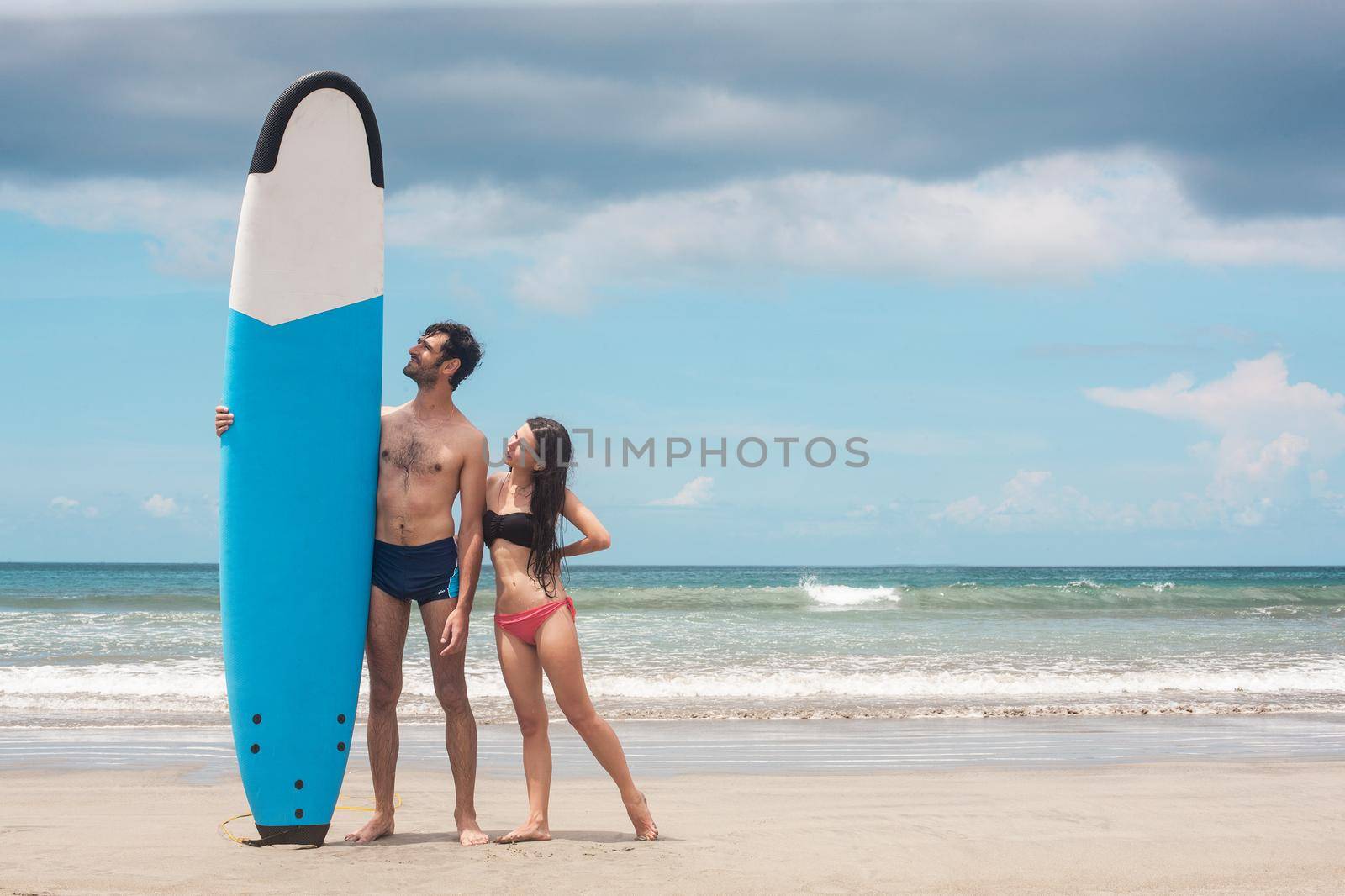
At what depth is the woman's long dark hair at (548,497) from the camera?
12.0 feet

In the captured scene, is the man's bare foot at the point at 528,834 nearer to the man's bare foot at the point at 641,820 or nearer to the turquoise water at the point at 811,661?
the man's bare foot at the point at 641,820

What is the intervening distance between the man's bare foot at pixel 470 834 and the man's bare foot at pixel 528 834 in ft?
0.21

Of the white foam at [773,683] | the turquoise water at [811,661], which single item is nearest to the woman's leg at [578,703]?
the turquoise water at [811,661]

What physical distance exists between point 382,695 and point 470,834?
581 millimetres

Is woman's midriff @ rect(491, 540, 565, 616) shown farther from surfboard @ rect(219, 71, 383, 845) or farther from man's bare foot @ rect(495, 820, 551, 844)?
man's bare foot @ rect(495, 820, 551, 844)

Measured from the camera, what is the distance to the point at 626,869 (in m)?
3.35

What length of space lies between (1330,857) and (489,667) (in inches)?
271

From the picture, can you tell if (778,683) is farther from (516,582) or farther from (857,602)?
(857,602)

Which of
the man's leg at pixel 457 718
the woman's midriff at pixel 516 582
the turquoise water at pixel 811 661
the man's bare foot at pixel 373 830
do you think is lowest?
the turquoise water at pixel 811 661

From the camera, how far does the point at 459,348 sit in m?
3.83

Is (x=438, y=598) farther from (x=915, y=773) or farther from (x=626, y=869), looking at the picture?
(x=915, y=773)

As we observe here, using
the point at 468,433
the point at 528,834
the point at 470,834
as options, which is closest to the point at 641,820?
the point at 528,834

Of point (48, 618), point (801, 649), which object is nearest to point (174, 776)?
point (801, 649)

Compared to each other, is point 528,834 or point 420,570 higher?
point 420,570
